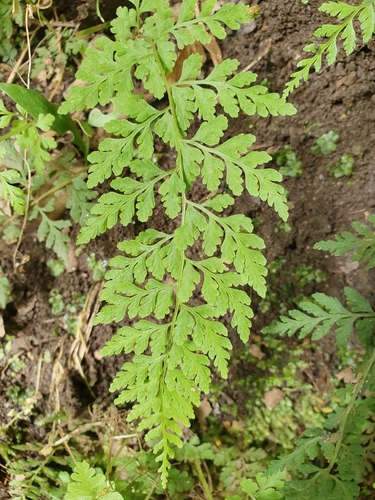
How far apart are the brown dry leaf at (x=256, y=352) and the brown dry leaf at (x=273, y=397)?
0.63ft

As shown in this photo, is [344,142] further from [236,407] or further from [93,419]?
[93,419]

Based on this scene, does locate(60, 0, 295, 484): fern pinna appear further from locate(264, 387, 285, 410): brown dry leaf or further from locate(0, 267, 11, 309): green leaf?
locate(0, 267, 11, 309): green leaf

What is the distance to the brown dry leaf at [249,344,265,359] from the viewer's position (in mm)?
2496

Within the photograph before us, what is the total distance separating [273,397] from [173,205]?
130 centimetres

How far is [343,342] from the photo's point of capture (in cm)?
212

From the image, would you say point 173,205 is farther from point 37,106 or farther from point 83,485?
point 83,485

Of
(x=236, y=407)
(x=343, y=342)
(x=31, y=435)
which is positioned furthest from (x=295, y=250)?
(x=31, y=435)

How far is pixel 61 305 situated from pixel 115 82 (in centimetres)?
140

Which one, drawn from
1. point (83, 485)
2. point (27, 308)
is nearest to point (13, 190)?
point (27, 308)

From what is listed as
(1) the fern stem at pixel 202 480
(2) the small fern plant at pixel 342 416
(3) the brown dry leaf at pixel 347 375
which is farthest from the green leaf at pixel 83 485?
(3) the brown dry leaf at pixel 347 375

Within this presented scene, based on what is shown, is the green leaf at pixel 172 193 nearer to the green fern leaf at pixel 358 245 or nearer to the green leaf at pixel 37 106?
the green fern leaf at pixel 358 245

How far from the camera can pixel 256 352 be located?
8.20 feet

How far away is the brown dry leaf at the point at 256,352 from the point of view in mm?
2496

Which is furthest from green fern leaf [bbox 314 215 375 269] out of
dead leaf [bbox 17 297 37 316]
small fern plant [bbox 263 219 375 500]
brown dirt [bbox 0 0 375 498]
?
dead leaf [bbox 17 297 37 316]
